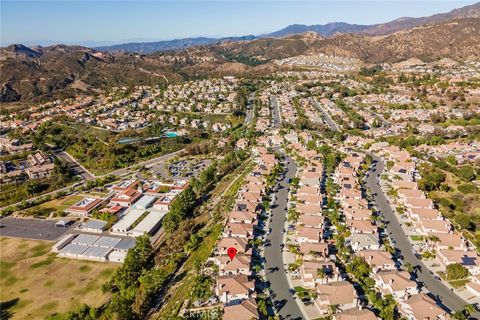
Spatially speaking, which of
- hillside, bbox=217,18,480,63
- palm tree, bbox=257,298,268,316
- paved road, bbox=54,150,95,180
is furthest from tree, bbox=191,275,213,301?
hillside, bbox=217,18,480,63

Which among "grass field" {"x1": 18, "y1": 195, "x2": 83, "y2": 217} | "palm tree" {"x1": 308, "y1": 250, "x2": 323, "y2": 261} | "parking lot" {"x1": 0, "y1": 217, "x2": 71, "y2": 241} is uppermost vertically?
"palm tree" {"x1": 308, "y1": 250, "x2": 323, "y2": 261}

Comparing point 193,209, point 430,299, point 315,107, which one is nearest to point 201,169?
point 193,209

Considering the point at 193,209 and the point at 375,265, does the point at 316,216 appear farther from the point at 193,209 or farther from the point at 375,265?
the point at 193,209

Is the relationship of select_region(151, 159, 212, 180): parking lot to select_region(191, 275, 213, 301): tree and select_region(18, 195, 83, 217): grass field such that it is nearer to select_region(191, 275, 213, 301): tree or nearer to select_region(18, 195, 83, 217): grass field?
select_region(18, 195, 83, 217): grass field

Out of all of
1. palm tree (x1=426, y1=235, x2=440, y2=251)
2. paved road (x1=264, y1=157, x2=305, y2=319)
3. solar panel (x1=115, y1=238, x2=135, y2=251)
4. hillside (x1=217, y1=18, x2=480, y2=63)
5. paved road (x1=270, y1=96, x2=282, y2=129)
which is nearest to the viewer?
paved road (x1=264, y1=157, x2=305, y2=319)

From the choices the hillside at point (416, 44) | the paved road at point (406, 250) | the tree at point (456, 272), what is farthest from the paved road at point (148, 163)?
the hillside at point (416, 44)

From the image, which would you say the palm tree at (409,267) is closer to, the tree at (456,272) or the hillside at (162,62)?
the tree at (456,272)

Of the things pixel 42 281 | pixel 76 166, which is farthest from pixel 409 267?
pixel 76 166
